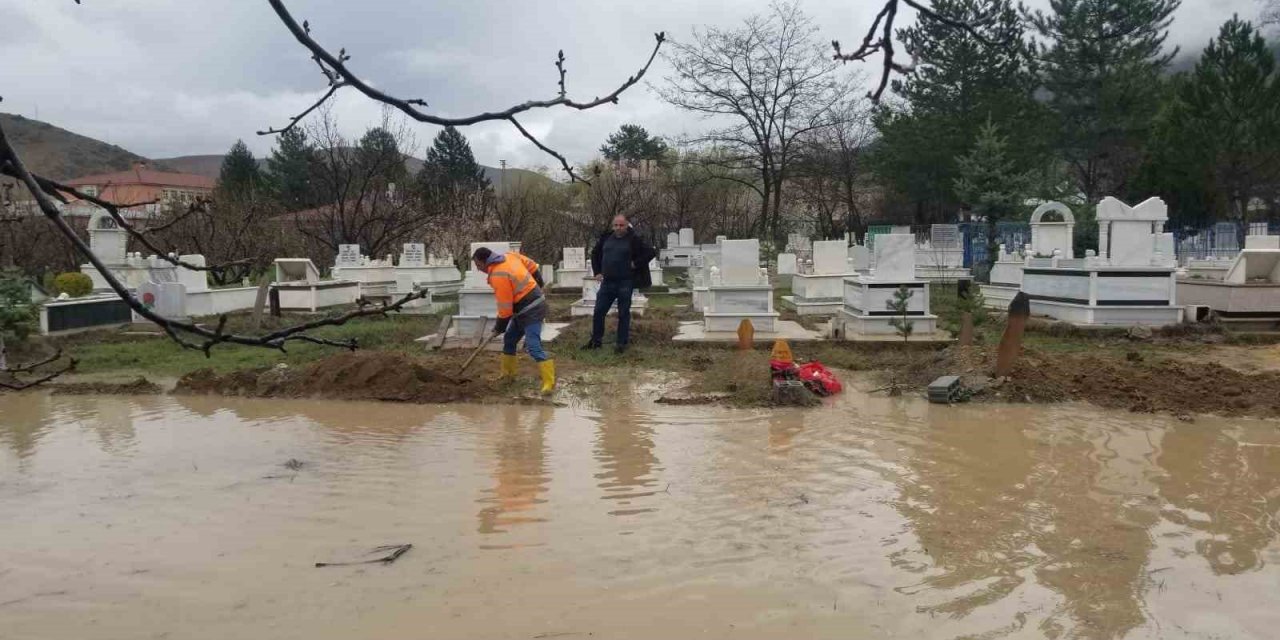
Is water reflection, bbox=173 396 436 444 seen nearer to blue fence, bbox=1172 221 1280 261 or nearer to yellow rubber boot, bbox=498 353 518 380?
yellow rubber boot, bbox=498 353 518 380

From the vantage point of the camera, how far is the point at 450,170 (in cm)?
4291

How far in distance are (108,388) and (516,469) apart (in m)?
6.68

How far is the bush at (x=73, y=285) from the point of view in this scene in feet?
56.4

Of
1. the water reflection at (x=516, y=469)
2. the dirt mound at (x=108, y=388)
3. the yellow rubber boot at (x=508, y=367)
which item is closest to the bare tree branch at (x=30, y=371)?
the water reflection at (x=516, y=469)

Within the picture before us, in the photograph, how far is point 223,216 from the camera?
25688 millimetres

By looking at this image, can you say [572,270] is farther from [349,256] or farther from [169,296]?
[169,296]

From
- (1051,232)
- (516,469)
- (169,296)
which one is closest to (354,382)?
(516,469)

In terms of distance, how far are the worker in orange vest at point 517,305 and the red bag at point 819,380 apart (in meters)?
2.81

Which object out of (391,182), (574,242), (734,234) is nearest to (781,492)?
(391,182)

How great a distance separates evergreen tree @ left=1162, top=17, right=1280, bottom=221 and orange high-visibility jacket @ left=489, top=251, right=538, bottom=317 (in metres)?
32.6

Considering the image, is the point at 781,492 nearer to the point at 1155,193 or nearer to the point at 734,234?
the point at 1155,193

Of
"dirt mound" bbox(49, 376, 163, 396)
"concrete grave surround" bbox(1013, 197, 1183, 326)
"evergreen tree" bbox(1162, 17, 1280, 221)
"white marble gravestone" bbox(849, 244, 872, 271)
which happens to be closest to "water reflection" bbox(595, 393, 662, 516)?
"dirt mound" bbox(49, 376, 163, 396)

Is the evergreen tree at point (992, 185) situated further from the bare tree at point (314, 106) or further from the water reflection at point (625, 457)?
the bare tree at point (314, 106)

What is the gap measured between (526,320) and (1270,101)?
33796 millimetres
